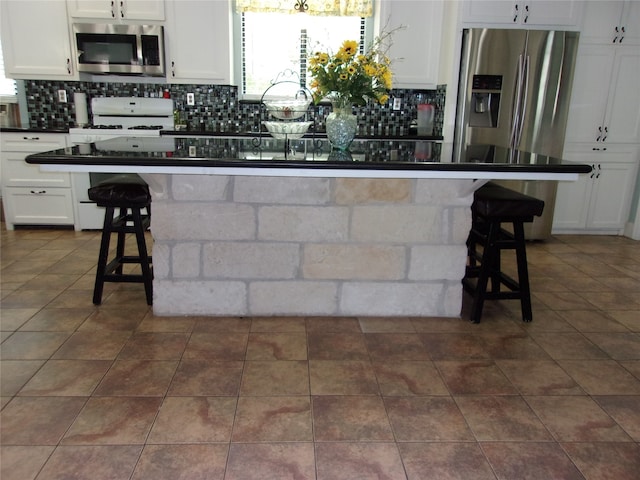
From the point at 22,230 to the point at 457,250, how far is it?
3815 mm

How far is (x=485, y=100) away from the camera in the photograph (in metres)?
4.20

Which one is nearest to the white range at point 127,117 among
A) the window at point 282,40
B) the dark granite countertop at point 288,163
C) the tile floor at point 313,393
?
the window at point 282,40

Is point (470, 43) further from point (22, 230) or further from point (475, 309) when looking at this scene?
point (22, 230)

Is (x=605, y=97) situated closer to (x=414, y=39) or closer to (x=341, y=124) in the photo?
(x=414, y=39)

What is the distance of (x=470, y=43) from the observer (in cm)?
409

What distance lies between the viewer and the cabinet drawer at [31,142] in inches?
168

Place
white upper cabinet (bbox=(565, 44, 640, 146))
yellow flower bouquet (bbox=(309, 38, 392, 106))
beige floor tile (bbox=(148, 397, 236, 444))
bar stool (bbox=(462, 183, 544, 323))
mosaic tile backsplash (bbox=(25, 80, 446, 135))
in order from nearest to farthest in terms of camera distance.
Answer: beige floor tile (bbox=(148, 397, 236, 444)) < yellow flower bouquet (bbox=(309, 38, 392, 106)) < bar stool (bbox=(462, 183, 544, 323)) < white upper cabinet (bbox=(565, 44, 640, 146)) < mosaic tile backsplash (bbox=(25, 80, 446, 135))

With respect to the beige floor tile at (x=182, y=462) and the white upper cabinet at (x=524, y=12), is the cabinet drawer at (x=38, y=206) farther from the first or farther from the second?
the white upper cabinet at (x=524, y=12)

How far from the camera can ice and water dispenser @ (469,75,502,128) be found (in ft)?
13.6

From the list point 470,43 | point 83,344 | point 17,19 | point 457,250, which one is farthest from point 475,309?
point 17,19

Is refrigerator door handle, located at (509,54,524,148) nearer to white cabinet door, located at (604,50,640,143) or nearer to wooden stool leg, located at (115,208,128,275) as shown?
white cabinet door, located at (604,50,640,143)

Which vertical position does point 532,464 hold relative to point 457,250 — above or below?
below

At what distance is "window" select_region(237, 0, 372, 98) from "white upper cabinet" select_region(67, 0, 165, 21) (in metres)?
0.83

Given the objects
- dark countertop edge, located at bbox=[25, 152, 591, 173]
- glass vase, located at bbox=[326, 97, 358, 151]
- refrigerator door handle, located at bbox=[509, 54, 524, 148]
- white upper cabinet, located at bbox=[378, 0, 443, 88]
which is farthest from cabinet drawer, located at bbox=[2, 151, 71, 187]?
refrigerator door handle, located at bbox=[509, 54, 524, 148]
